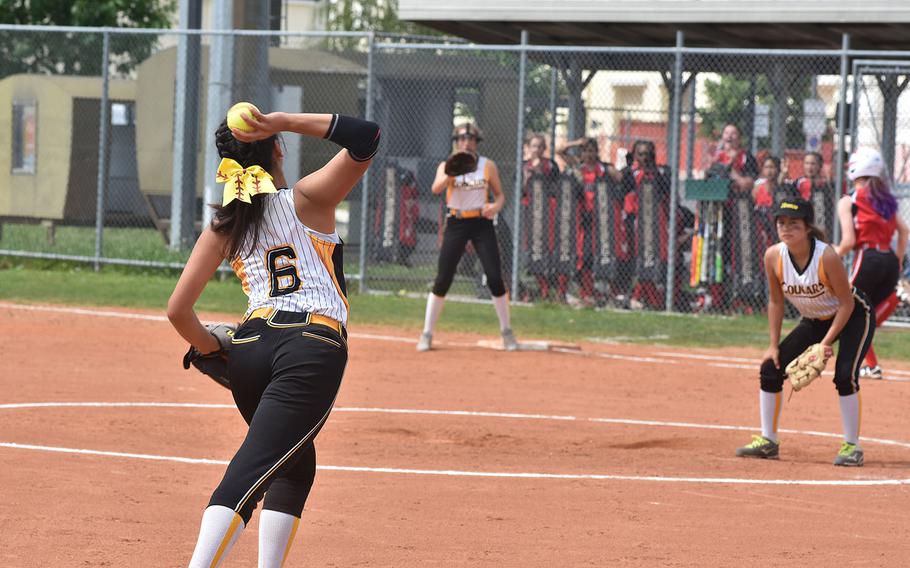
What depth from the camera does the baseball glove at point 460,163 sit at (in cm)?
1359

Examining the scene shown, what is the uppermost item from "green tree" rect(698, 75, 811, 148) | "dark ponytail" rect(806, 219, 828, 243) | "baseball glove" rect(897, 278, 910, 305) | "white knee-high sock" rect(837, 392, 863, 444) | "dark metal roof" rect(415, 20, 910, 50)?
"dark metal roof" rect(415, 20, 910, 50)

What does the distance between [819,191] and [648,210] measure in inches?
79.6

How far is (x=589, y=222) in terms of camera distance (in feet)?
58.7

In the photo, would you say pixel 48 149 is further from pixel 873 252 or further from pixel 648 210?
pixel 873 252

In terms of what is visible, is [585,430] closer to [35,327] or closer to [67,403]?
[67,403]

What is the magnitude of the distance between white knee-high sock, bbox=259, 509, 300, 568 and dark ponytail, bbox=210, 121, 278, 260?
0.94 meters

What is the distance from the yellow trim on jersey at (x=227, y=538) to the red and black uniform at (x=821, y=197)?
43.3 ft

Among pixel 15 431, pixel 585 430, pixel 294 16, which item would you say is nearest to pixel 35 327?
pixel 15 431

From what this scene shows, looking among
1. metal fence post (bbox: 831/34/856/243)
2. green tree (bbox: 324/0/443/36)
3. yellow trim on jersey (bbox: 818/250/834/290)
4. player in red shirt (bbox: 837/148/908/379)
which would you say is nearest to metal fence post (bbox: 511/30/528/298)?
metal fence post (bbox: 831/34/856/243)

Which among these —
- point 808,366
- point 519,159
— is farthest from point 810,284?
point 519,159

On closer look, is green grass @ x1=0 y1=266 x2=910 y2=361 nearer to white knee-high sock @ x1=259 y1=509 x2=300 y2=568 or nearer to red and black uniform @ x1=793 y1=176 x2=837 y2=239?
red and black uniform @ x1=793 y1=176 x2=837 y2=239

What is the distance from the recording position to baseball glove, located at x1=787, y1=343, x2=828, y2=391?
8633mm

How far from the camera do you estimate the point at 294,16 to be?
65.1 metres

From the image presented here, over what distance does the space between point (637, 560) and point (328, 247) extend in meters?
2.19
